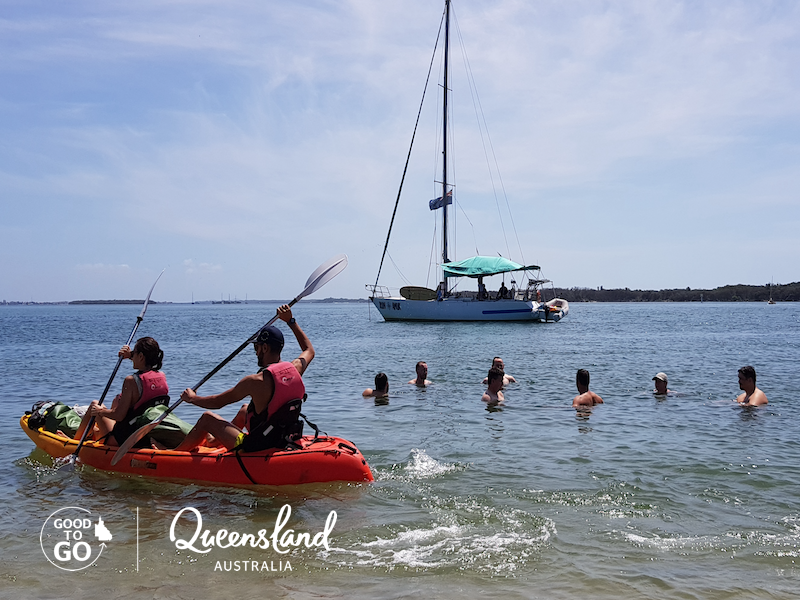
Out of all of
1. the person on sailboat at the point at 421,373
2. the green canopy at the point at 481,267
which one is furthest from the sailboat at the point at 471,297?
the person on sailboat at the point at 421,373

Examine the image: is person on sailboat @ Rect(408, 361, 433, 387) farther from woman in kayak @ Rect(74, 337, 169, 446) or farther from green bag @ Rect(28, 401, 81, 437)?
woman in kayak @ Rect(74, 337, 169, 446)

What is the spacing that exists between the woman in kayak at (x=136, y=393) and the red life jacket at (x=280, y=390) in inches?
58.5

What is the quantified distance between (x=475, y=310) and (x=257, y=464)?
40507mm

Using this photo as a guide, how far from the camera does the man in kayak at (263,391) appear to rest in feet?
22.3

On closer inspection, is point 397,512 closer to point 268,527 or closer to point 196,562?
point 268,527

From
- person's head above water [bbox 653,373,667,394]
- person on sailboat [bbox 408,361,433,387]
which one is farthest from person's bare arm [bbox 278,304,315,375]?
person's head above water [bbox 653,373,667,394]

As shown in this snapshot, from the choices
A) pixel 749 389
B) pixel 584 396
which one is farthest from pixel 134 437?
pixel 749 389

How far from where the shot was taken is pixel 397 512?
681 centimetres

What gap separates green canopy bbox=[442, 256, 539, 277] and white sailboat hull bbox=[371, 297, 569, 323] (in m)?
2.12

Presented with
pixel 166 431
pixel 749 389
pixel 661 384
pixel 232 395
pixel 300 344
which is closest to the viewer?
pixel 232 395

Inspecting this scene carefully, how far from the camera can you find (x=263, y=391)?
270 inches

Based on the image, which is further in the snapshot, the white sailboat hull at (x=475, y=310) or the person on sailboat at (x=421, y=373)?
the white sailboat hull at (x=475, y=310)

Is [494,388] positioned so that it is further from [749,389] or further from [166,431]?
[166,431]

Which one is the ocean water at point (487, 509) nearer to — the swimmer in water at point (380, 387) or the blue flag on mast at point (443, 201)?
the swimmer in water at point (380, 387)
